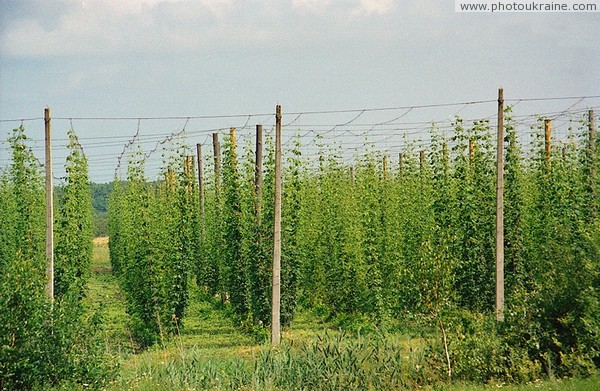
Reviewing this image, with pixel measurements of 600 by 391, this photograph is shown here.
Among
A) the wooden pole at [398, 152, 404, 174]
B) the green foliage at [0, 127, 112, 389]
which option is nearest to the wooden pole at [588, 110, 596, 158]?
the wooden pole at [398, 152, 404, 174]

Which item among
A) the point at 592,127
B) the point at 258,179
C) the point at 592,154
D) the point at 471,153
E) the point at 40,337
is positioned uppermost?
the point at 592,127

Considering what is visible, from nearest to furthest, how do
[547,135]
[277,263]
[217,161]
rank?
[277,263] < [547,135] < [217,161]

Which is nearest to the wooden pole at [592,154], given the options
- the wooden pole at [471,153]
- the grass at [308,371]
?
the wooden pole at [471,153]

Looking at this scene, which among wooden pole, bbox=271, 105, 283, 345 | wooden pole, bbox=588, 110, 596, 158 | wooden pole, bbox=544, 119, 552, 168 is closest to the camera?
wooden pole, bbox=271, 105, 283, 345

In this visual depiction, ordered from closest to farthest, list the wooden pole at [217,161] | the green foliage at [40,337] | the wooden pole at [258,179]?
the green foliage at [40,337] < the wooden pole at [258,179] < the wooden pole at [217,161]

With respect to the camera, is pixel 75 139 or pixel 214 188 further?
pixel 214 188

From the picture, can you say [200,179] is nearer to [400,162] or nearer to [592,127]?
[400,162]

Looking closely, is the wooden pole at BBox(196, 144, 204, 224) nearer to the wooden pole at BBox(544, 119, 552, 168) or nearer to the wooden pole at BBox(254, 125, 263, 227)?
the wooden pole at BBox(254, 125, 263, 227)

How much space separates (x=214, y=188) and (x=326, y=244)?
15.7 ft

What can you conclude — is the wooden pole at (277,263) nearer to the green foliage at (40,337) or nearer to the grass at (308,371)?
the grass at (308,371)

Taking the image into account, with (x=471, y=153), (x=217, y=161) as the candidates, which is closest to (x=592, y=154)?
(x=471, y=153)

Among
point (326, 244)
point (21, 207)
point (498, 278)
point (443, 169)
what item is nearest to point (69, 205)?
point (21, 207)

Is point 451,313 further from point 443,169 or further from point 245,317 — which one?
point 245,317

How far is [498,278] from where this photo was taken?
16312 millimetres
